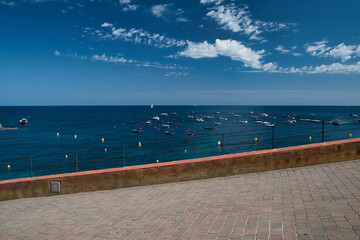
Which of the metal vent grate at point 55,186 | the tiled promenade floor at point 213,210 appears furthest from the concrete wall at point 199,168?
the tiled promenade floor at point 213,210

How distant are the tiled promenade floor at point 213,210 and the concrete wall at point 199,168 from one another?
290 mm

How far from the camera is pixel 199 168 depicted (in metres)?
7.65

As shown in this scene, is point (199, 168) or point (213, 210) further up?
point (199, 168)

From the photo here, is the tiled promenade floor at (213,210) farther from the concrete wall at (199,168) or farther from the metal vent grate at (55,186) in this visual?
the metal vent grate at (55,186)

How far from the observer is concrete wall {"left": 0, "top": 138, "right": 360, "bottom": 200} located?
737 centimetres

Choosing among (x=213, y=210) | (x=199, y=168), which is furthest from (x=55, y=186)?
(x=213, y=210)

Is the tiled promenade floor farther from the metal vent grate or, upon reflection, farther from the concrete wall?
the metal vent grate

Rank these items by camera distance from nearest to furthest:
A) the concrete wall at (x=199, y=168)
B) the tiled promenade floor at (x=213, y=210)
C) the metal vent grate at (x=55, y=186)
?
1. the tiled promenade floor at (x=213, y=210)
2. the concrete wall at (x=199, y=168)
3. the metal vent grate at (x=55, y=186)

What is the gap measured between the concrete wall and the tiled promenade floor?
29cm

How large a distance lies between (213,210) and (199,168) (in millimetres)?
2620

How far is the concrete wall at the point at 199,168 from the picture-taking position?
24.2 feet

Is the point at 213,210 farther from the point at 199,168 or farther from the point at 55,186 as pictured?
the point at 55,186

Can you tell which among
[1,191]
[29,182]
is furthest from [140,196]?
[1,191]

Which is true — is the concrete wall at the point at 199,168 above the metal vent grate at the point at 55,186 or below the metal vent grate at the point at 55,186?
above
